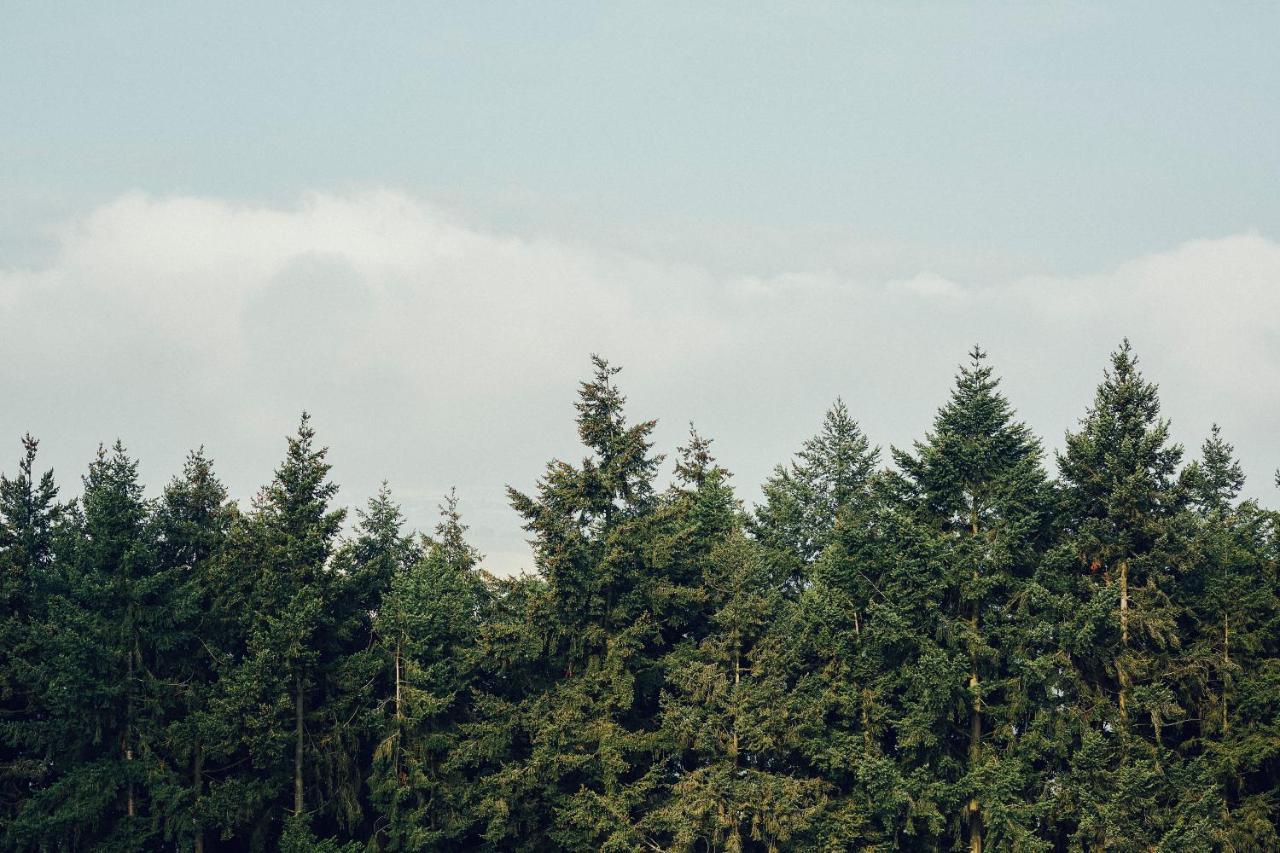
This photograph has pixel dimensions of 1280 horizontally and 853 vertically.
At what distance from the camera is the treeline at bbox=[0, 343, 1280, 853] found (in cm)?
4666

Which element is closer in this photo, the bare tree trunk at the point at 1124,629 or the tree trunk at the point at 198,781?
the tree trunk at the point at 198,781

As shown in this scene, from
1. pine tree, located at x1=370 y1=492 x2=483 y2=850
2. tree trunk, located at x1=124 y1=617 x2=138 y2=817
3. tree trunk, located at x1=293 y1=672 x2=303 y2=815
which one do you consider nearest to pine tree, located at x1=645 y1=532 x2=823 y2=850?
pine tree, located at x1=370 y1=492 x2=483 y2=850

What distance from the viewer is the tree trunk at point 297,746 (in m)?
47.7

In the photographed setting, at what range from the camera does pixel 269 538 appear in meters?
49.4

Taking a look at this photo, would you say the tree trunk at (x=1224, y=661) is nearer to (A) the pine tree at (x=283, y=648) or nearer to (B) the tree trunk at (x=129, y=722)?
(A) the pine tree at (x=283, y=648)

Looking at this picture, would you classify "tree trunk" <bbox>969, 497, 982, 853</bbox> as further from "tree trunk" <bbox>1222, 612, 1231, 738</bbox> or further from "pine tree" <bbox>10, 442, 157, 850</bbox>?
"pine tree" <bbox>10, 442, 157, 850</bbox>

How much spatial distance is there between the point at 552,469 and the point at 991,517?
17.3m

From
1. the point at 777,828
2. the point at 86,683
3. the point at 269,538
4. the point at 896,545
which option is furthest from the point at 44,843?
the point at 896,545

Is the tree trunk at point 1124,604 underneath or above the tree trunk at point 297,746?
above

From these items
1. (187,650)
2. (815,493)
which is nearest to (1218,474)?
(815,493)

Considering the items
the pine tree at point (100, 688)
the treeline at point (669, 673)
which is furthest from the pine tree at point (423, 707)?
the pine tree at point (100, 688)

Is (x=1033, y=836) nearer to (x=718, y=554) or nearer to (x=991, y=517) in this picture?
(x=991, y=517)

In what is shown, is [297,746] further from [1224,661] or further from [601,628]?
[1224,661]

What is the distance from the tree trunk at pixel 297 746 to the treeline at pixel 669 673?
0.21 m
